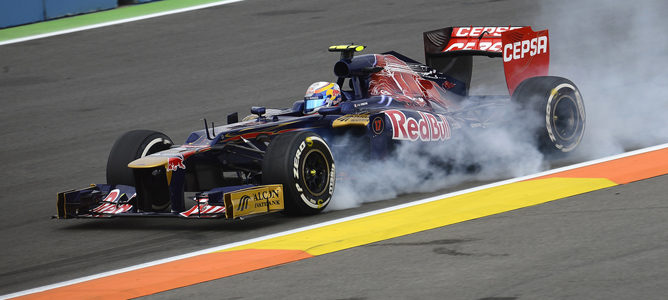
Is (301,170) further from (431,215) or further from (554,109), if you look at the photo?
(554,109)

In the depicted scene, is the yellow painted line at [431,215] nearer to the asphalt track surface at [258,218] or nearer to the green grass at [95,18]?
the asphalt track surface at [258,218]

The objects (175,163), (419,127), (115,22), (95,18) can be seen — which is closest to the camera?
(175,163)

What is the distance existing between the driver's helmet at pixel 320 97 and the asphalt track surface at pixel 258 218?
122cm

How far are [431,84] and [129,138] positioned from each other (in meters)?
3.21

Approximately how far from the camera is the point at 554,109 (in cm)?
1152

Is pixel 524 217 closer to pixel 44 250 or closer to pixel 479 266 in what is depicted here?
pixel 479 266

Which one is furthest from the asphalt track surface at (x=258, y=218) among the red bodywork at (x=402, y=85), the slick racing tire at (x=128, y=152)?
the red bodywork at (x=402, y=85)

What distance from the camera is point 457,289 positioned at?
698cm

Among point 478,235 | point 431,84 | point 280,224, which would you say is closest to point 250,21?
point 431,84

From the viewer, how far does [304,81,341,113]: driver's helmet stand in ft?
35.8

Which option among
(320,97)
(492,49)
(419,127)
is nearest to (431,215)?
(419,127)

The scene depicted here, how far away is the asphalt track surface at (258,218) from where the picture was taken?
24.1ft

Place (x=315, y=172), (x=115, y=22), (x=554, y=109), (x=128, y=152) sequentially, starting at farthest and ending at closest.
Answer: (x=115, y=22) < (x=554, y=109) < (x=128, y=152) < (x=315, y=172)

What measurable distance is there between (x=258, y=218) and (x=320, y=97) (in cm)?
152
